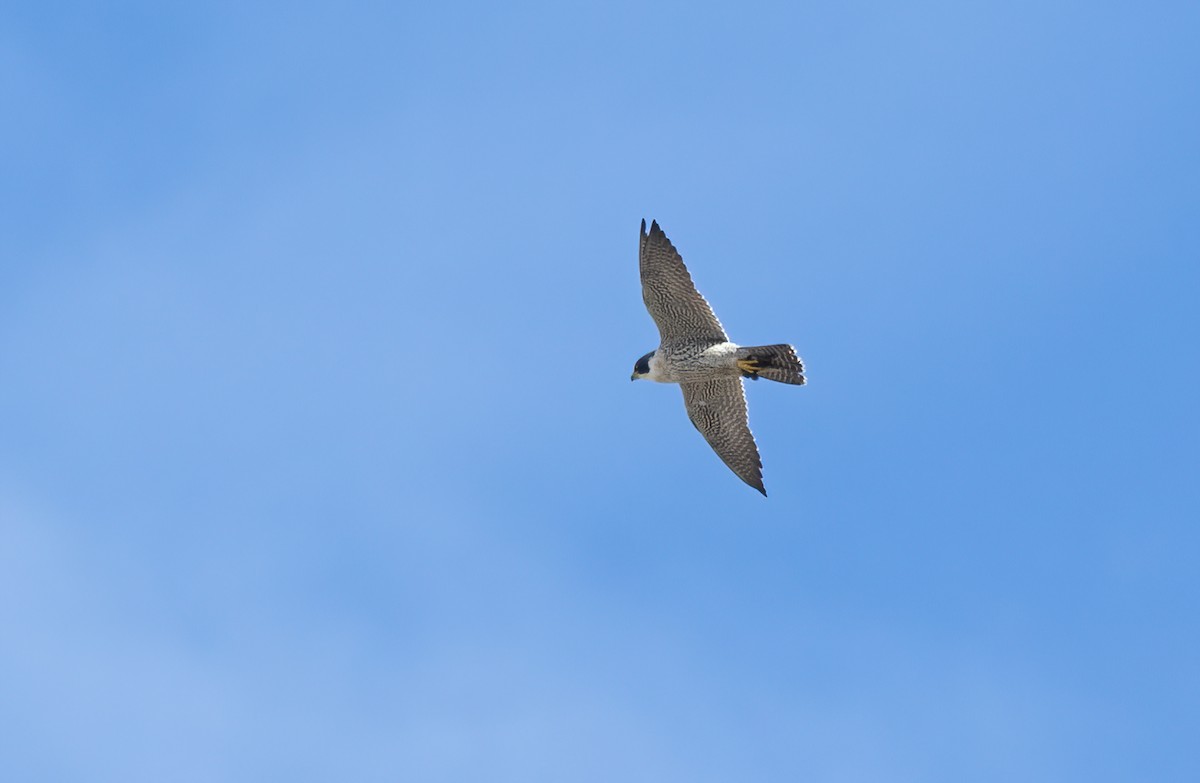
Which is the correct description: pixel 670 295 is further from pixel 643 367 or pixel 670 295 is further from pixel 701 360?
pixel 643 367

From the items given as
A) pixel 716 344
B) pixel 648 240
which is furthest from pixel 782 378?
pixel 648 240

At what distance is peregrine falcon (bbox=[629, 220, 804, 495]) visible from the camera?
58.7 feet

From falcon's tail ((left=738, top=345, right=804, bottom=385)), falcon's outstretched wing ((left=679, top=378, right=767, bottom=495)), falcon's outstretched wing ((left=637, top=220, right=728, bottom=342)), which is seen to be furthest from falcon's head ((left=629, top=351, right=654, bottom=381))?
falcon's tail ((left=738, top=345, right=804, bottom=385))

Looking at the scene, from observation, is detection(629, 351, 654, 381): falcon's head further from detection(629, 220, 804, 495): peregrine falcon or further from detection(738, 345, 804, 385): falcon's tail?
detection(738, 345, 804, 385): falcon's tail

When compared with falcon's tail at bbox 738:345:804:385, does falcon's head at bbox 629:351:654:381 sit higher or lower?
higher

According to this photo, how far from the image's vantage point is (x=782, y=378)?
17906 millimetres

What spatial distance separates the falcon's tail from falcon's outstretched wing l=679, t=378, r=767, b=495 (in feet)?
3.25

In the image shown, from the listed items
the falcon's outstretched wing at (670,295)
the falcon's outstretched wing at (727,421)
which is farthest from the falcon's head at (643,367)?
the falcon's outstretched wing at (727,421)

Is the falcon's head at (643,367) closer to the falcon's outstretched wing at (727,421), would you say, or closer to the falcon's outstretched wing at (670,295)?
the falcon's outstretched wing at (670,295)

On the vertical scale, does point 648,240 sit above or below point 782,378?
above

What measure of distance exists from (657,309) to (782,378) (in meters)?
1.61

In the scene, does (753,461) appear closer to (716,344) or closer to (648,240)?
(716,344)

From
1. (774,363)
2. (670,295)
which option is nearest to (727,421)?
(774,363)

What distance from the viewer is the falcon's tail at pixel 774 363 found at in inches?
699
